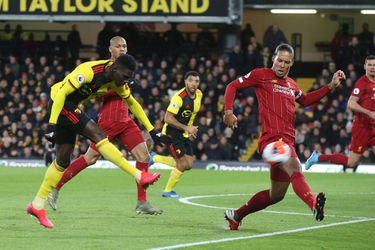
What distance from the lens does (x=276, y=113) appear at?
38.8 ft

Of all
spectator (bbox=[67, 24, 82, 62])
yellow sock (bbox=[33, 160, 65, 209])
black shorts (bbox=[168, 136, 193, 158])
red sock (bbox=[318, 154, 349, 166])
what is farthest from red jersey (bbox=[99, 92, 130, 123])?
spectator (bbox=[67, 24, 82, 62])

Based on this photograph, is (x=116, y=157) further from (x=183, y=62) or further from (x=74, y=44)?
(x=74, y=44)

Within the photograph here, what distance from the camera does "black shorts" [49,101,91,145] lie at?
1227cm

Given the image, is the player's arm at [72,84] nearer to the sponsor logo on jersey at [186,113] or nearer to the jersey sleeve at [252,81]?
the jersey sleeve at [252,81]

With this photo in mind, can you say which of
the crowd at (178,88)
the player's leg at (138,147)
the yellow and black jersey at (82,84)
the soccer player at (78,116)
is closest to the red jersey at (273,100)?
the soccer player at (78,116)

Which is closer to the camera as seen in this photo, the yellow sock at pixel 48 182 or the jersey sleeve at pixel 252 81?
the jersey sleeve at pixel 252 81

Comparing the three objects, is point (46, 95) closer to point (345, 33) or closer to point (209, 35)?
point (209, 35)

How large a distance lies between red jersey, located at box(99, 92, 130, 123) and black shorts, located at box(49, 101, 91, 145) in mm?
2393

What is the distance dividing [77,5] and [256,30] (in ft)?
26.6

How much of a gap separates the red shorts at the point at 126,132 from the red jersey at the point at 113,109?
0.07 metres

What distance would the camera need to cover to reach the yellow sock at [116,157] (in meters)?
11.7

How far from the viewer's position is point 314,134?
95.5 feet

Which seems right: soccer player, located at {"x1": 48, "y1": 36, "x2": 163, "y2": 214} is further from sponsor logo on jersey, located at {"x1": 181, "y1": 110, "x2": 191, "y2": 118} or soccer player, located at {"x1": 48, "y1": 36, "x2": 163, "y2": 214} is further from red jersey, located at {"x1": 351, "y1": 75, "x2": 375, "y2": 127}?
red jersey, located at {"x1": 351, "y1": 75, "x2": 375, "y2": 127}

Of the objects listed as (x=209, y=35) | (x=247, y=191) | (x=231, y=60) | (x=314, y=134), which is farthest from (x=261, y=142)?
(x=209, y=35)
